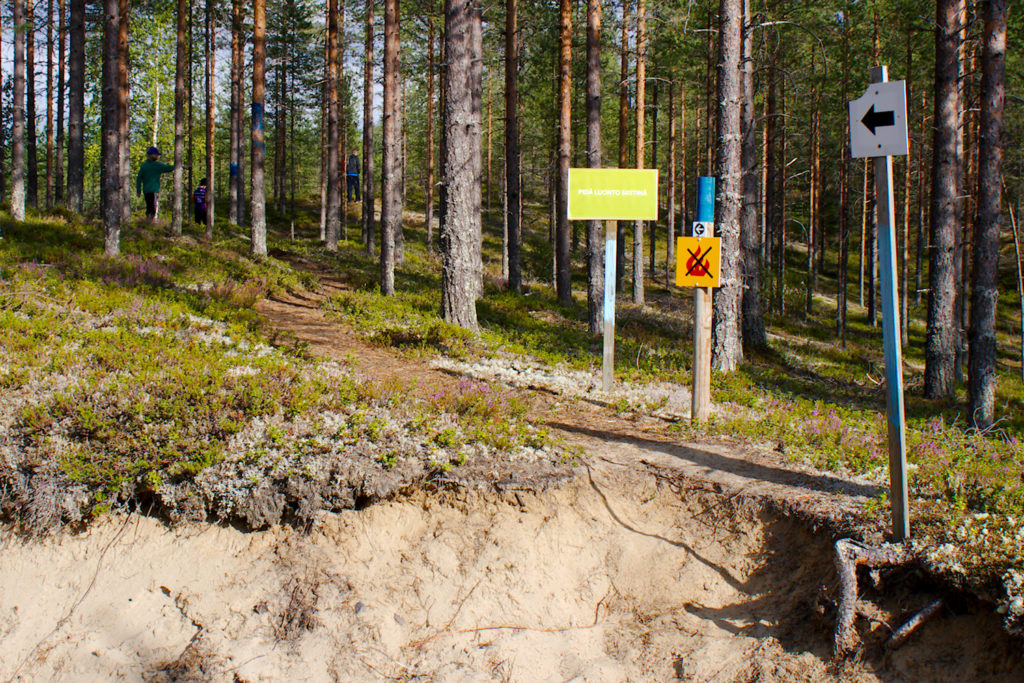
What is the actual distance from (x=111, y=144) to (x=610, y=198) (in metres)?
10.7

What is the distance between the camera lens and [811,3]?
63.2 ft

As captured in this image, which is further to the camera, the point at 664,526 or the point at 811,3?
the point at 811,3

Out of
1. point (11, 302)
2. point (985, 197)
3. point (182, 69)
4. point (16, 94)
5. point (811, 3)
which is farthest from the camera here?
point (182, 69)

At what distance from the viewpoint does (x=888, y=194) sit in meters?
4.53

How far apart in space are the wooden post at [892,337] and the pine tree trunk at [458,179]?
27.6 ft

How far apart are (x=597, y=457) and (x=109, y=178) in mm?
11665

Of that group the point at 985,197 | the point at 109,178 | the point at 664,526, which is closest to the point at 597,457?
the point at 664,526

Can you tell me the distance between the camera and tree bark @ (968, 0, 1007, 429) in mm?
11336

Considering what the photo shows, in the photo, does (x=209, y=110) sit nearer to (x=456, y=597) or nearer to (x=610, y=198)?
(x=610, y=198)

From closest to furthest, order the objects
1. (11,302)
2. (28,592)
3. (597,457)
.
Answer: (28,592) → (597,457) → (11,302)

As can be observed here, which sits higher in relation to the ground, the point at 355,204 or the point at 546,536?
the point at 355,204

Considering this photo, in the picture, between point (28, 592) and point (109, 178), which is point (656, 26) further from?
point (28, 592)

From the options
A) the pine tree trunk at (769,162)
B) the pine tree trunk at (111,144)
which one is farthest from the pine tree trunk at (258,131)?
the pine tree trunk at (769,162)

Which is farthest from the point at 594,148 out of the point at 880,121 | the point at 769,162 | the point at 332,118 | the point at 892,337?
the point at 769,162
